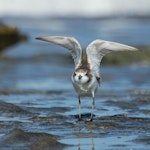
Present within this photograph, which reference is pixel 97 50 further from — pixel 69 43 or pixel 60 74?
pixel 60 74

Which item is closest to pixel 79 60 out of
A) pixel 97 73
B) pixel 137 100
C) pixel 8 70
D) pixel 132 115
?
pixel 97 73

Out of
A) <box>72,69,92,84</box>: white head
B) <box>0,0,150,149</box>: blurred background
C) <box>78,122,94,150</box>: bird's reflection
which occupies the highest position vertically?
<box>72,69,92,84</box>: white head

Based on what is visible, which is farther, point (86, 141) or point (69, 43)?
point (69, 43)

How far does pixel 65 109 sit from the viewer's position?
10750 mm

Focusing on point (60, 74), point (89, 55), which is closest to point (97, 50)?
point (89, 55)

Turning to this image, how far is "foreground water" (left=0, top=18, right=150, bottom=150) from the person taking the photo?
7930 millimetres

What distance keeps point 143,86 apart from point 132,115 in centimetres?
497

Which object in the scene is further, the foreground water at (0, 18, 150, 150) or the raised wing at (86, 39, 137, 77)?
the raised wing at (86, 39, 137, 77)

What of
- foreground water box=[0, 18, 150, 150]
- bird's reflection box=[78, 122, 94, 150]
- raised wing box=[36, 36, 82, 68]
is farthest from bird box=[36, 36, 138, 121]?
bird's reflection box=[78, 122, 94, 150]

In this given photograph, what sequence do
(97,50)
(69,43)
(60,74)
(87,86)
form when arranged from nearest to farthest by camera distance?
1. (87,86)
2. (69,43)
3. (97,50)
4. (60,74)

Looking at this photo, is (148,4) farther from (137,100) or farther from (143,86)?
(137,100)

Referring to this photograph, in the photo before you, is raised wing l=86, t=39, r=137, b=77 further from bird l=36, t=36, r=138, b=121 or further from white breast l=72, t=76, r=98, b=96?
white breast l=72, t=76, r=98, b=96

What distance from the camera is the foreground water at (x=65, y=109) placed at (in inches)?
312

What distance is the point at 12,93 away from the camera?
526 inches
